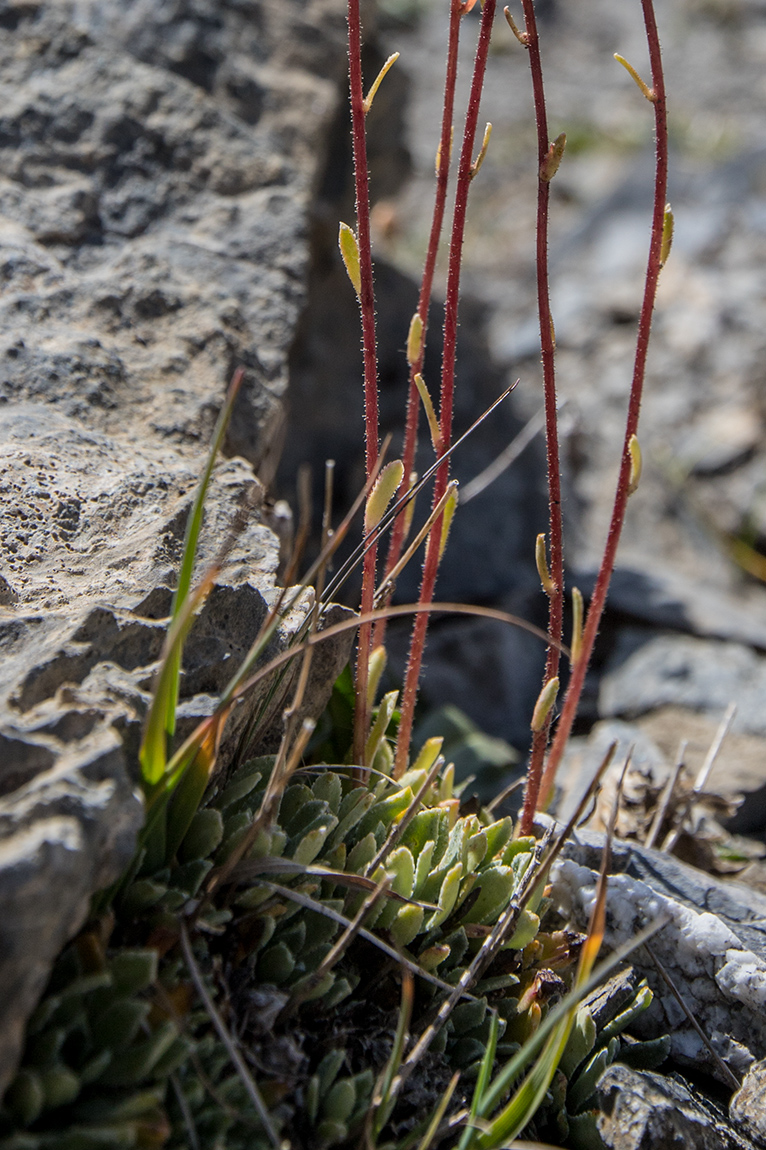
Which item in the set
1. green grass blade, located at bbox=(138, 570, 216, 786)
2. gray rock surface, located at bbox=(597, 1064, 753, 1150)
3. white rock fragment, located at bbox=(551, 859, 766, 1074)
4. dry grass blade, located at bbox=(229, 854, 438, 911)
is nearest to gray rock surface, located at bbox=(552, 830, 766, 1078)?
white rock fragment, located at bbox=(551, 859, 766, 1074)

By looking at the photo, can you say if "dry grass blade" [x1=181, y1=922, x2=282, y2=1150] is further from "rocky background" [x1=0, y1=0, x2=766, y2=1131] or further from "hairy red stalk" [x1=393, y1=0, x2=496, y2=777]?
"hairy red stalk" [x1=393, y1=0, x2=496, y2=777]

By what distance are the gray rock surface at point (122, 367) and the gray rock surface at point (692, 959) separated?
0.69 metres

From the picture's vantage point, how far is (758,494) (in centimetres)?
497

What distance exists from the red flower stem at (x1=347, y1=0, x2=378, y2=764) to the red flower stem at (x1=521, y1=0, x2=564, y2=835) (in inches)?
11.6

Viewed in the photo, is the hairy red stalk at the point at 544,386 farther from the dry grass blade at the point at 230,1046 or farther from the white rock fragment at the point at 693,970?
the dry grass blade at the point at 230,1046

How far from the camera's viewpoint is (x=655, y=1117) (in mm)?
1546

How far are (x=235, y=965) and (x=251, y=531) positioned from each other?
2.84 ft

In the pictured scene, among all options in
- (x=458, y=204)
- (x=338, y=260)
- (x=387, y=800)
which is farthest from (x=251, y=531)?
(x=338, y=260)

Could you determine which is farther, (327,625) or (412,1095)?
(327,625)

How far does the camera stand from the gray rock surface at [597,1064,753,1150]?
5.00 feet

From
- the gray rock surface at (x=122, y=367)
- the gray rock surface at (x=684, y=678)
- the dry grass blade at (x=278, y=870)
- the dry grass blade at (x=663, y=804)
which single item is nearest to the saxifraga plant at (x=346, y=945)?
the dry grass blade at (x=278, y=870)

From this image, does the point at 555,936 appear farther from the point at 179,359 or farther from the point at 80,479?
the point at 179,359

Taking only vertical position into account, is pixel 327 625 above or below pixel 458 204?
below

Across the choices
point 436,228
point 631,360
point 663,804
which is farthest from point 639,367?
point 631,360
